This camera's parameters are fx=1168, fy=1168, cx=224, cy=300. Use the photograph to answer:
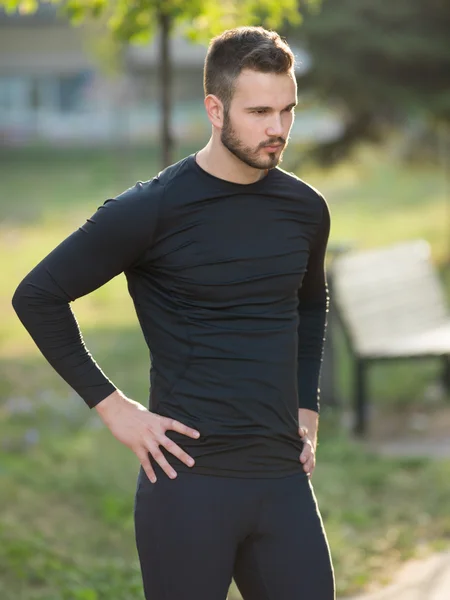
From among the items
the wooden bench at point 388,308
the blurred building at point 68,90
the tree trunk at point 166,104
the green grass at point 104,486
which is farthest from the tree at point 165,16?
the blurred building at point 68,90

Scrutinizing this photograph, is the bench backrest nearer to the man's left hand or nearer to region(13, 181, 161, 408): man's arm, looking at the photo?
the man's left hand

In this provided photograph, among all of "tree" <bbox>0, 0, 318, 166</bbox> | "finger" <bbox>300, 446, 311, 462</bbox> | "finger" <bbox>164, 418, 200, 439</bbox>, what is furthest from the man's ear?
"tree" <bbox>0, 0, 318, 166</bbox>

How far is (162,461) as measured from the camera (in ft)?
9.18

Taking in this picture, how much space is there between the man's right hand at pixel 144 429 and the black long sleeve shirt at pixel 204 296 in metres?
0.03

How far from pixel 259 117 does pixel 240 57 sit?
0.14 m

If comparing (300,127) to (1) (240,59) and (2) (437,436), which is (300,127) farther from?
(1) (240,59)

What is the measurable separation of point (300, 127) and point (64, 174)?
47.2 feet

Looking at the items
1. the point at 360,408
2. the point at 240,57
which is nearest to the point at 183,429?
the point at 240,57

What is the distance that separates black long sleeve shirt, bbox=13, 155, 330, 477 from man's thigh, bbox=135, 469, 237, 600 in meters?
0.06

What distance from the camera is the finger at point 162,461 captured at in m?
2.79

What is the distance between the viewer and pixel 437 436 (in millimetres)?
7715

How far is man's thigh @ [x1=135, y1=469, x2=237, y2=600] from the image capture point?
2.78 meters

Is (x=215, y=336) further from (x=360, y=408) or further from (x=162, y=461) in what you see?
(x=360, y=408)

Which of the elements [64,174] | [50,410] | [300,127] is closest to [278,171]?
[50,410]
